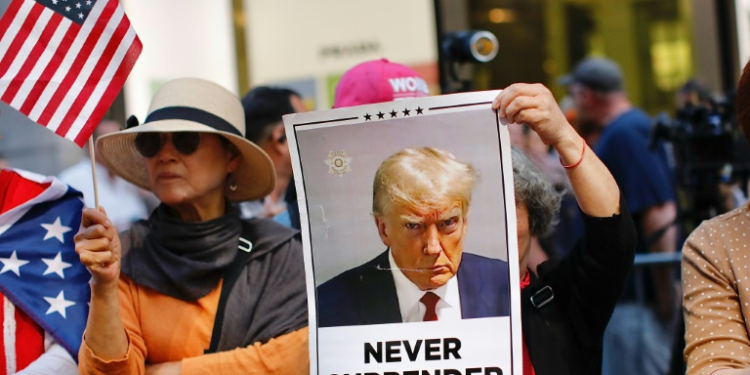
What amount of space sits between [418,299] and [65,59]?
43.1 inches

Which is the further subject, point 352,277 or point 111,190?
point 111,190

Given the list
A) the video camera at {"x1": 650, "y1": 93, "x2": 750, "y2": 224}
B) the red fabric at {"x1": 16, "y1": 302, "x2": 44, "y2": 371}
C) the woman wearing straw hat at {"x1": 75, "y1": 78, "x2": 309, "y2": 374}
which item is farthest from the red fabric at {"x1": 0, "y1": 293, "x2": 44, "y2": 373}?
the video camera at {"x1": 650, "y1": 93, "x2": 750, "y2": 224}

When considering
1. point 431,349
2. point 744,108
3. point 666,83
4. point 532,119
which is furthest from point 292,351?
point 666,83

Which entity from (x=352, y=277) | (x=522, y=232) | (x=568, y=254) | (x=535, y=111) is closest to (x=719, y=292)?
(x=568, y=254)

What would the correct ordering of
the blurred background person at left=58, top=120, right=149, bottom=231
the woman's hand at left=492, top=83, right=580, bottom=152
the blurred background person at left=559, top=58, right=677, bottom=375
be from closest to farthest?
the woman's hand at left=492, top=83, right=580, bottom=152 → the blurred background person at left=559, top=58, right=677, bottom=375 → the blurred background person at left=58, top=120, right=149, bottom=231

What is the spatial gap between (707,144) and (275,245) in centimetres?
266

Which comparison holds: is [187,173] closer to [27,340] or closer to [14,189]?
[14,189]

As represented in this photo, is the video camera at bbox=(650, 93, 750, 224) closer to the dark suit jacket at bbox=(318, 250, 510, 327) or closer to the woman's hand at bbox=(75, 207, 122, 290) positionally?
the dark suit jacket at bbox=(318, 250, 510, 327)

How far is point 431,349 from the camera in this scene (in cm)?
227

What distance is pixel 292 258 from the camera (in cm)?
296

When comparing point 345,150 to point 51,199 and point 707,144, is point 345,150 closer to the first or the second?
point 51,199

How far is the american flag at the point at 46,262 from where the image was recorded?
274cm

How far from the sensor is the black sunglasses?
115 inches

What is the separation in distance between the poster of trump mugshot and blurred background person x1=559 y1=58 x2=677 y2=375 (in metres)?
3.41
